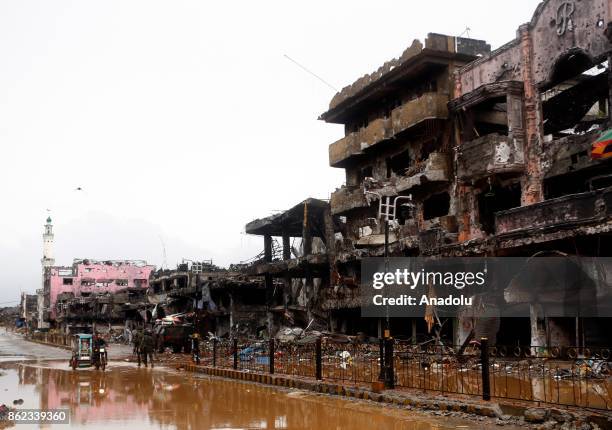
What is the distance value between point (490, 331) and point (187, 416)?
15036 mm

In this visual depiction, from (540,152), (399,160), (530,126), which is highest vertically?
(399,160)

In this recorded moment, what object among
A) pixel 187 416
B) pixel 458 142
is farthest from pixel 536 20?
pixel 187 416

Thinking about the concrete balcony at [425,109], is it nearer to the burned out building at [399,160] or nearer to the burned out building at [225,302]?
the burned out building at [399,160]

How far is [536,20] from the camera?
29.4m

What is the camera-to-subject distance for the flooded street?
1413cm

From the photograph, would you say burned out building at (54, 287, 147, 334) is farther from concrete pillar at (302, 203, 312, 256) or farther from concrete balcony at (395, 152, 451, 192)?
concrete balcony at (395, 152, 451, 192)

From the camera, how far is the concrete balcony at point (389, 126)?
112 ft

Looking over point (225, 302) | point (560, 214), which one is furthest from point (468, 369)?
point (225, 302)

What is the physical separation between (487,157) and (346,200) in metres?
12.5

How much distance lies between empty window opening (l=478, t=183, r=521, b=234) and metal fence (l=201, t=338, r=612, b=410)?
7474 millimetres

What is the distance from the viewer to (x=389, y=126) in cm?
3797

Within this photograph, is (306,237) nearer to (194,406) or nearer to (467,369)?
(467,369)

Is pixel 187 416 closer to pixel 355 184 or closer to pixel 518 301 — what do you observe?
pixel 518 301

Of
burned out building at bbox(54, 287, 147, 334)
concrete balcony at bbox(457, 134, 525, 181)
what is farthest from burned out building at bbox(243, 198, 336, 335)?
burned out building at bbox(54, 287, 147, 334)
